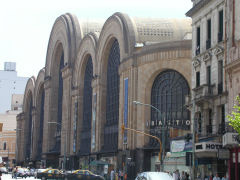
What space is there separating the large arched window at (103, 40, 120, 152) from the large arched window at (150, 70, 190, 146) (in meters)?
8.95

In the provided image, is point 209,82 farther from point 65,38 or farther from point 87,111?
point 65,38

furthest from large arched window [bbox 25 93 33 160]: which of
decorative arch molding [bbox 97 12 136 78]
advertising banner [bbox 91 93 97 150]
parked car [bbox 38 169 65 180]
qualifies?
parked car [bbox 38 169 65 180]

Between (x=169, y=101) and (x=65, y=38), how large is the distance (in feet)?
133

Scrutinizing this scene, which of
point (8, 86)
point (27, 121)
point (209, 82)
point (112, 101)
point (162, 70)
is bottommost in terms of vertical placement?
point (209, 82)

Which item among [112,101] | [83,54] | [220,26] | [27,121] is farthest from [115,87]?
[27,121]

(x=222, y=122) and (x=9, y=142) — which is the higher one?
(x=222, y=122)

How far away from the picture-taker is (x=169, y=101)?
63.2 metres

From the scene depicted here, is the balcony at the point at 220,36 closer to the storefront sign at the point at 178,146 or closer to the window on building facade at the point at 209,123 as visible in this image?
the window on building facade at the point at 209,123

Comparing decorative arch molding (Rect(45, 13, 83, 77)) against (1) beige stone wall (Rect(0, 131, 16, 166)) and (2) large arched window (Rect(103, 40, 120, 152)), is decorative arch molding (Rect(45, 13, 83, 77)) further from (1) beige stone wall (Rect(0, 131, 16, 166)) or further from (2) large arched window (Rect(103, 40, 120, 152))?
(1) beige stone wall (Rect(0, 131, 16, 166))

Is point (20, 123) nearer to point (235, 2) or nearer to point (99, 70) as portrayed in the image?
point (99, 70)

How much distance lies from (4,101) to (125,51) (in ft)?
412

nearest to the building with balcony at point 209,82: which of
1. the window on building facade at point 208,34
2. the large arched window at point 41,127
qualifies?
the window on building facade at point 208,34

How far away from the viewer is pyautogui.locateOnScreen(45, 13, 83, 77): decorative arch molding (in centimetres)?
9455

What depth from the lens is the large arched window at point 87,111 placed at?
82.7 meters
